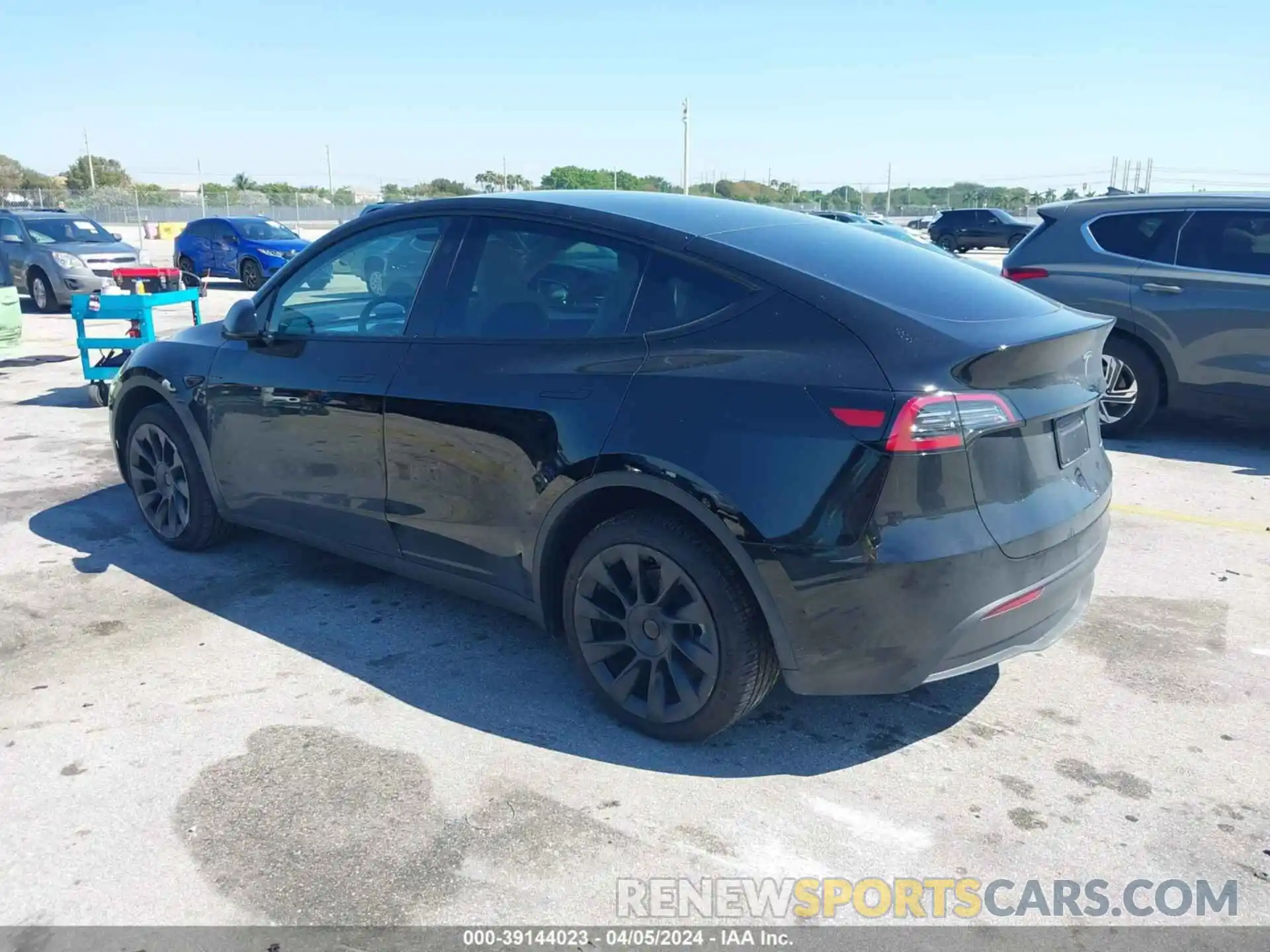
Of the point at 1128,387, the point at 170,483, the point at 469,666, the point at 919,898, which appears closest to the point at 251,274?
the point at 170,483

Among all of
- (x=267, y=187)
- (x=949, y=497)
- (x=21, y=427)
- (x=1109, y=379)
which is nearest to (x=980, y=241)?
(x=1109, y=379)

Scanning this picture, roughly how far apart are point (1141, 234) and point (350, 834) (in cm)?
711

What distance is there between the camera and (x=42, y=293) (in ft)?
54.0

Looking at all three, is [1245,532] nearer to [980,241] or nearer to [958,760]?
[958,760]

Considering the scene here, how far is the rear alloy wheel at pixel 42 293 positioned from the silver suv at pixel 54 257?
0.03 ft

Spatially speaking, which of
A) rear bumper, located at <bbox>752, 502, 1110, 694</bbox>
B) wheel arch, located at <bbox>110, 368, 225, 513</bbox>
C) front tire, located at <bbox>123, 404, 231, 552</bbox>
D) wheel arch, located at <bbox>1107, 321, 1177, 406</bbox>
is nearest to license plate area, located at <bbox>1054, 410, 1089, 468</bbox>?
rear bumper, located at <bbox>752, 502, 1110, 694</bbox>

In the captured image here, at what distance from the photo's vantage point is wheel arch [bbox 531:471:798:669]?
3.09m

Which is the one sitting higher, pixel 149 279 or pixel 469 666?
pixel 149 279

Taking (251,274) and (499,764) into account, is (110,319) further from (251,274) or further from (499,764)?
(251,274)

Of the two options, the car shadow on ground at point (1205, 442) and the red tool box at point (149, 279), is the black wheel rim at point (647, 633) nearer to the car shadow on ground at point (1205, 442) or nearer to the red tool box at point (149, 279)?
the car shadow on ground at point (1205, 442)

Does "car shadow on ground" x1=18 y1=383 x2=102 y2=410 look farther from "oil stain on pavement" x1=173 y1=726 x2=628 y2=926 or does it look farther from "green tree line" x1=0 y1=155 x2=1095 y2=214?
"green tree line" x1=0 y1=155 x2=1095 y2=214

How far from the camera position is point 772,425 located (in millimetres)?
3035

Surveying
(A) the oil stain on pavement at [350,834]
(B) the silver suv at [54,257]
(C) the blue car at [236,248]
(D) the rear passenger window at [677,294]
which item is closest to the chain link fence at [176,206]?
(C) the blue car at [236,248]

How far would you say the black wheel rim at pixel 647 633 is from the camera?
326 centimetres
